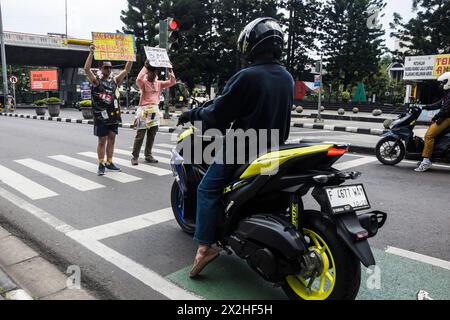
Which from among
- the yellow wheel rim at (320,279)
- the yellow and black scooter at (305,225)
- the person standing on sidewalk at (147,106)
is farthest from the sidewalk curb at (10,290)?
the person standing on sidewalk at (147,106)

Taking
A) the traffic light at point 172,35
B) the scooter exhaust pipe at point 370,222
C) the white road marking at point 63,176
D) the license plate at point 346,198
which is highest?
the traffic light at point 172,35

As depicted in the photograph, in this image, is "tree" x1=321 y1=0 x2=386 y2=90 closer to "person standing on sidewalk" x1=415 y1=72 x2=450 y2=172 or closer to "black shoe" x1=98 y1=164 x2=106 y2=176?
"person standing on sidewalk" x1=415 y1=72 x2=450 y2=172

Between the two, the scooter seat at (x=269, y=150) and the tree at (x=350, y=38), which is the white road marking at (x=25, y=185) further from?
the tree at (x=350, y=38)

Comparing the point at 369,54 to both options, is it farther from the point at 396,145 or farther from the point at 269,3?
the point at 396,145

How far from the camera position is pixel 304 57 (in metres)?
41.1

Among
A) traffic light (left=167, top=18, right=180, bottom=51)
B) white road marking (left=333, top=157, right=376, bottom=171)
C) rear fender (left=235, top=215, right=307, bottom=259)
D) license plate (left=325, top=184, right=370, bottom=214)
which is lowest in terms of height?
white road marking (left=333, top=157, right=376, bottom=171)

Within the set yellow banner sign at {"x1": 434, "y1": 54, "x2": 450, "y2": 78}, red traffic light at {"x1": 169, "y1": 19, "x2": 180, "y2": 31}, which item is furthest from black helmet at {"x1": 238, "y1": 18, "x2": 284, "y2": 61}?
yellow banner sign at {"x1": 434, "y1": 54, "x2": 450, "y2": 78}

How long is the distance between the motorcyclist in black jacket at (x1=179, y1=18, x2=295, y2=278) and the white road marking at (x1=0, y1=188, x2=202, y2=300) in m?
0.25

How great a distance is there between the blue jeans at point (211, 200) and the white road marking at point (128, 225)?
4.50ft

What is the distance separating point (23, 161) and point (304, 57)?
37.1 metres

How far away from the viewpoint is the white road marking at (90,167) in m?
6.30

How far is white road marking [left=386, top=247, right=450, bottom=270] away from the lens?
3.27 m

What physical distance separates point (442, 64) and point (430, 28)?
43.8 ft

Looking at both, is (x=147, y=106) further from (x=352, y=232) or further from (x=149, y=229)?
(x=352, y=232)
